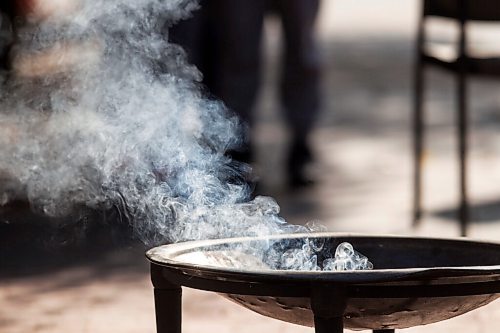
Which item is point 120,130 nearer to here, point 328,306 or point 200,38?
point 328,306

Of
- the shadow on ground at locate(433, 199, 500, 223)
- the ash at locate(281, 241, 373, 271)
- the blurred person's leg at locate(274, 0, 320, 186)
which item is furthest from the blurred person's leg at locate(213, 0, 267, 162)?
the ash at locate(281, 241, 373, 271)

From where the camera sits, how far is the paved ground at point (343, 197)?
4.21m

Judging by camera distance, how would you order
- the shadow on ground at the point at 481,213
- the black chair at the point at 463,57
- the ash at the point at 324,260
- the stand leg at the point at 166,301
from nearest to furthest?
the stand leg at the point at 166,301 < the ash at the point at 324,260 < the black chair at the point at 463,57 < the shadow on ground at the point at 481,213

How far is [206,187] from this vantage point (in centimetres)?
342

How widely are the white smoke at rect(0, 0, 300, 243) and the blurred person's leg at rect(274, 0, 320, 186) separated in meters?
0.39

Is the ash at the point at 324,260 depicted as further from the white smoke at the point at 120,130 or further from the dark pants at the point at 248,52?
the dark pants at the point at 248,52

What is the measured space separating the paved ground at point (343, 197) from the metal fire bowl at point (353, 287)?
1.45 meters

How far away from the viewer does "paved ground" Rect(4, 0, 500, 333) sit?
421cm

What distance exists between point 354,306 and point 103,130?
1477mm

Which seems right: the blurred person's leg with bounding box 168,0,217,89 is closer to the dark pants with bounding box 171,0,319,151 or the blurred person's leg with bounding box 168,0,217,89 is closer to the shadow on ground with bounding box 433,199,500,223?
the dark pants with bounding box 171,0,319,151

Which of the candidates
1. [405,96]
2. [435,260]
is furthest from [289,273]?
[405,96]

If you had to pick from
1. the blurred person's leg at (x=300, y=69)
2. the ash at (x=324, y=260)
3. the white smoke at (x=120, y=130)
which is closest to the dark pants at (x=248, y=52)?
the blurred person's leg at (x=300, y=69)

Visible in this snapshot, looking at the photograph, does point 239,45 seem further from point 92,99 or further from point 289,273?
point 289,273

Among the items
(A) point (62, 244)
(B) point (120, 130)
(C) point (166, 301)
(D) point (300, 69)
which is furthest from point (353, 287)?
(D) point (300, 69)
